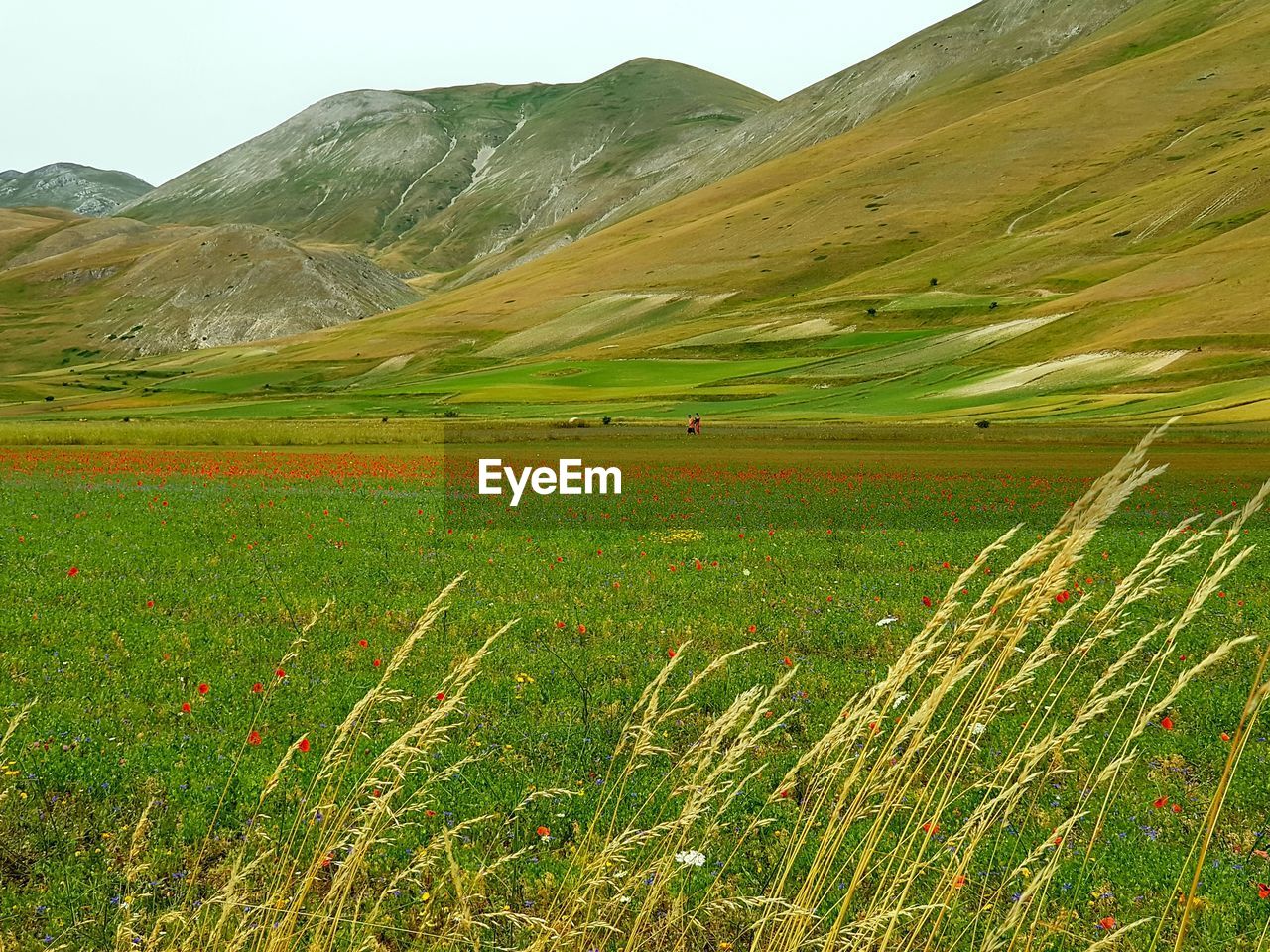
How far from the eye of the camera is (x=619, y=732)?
33.3 ft

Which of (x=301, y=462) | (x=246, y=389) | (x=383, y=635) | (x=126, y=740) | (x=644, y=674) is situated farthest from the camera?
(x=246, y=389)

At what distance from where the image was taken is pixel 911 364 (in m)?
117

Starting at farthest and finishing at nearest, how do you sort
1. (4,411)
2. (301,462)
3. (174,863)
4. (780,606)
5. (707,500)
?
1. (4,411)
2. (301,462)
3. (707,500)
4. (780,606)
5. (174,863)

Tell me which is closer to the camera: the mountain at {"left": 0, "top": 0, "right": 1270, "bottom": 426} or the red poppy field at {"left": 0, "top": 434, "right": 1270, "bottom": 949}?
the red poppy field at {"left": 0, "top": 434, "right": 1270, "bottom": 949}

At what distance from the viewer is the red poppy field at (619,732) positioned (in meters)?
4.82

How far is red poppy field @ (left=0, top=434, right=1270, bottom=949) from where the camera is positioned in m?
4.82

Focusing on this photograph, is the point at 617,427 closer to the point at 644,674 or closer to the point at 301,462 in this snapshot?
the point at 301,462

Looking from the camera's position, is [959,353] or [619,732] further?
[959,353]

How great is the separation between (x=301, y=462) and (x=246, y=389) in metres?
146

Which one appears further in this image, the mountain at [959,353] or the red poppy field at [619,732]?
the mountain at [959,353]

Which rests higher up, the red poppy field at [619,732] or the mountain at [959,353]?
the mountain at [959,353]

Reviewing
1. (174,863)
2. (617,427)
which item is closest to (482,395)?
(617,427)

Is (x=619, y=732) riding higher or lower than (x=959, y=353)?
lower

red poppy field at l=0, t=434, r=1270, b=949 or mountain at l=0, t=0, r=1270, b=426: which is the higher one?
mountain at l=0, t=0, r=1270, b=426
